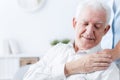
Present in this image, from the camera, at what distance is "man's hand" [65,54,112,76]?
1.21 m

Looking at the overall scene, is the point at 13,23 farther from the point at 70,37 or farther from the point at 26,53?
the point at 70,37

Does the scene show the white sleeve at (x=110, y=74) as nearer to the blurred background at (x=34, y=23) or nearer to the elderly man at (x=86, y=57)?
the elderly man at (x=86, y=57)

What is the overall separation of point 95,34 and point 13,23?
2.37m

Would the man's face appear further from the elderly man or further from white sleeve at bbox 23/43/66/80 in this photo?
white sleeve at bbox 23/43/66/80

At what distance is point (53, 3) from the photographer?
349 centimetres

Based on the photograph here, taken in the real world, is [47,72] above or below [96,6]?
below

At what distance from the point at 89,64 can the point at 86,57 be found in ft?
0.12

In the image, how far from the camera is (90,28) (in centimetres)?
124

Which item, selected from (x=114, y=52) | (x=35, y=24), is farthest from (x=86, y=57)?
(x=35, y=24)

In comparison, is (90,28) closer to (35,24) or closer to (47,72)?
(47,72)

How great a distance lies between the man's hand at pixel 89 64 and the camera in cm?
121

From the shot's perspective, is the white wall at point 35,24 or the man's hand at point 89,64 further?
the white wall at point 35,24

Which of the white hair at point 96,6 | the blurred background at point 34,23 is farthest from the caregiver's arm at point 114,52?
the blurred background at point 34,23

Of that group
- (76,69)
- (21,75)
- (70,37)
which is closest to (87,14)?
(76,69)
